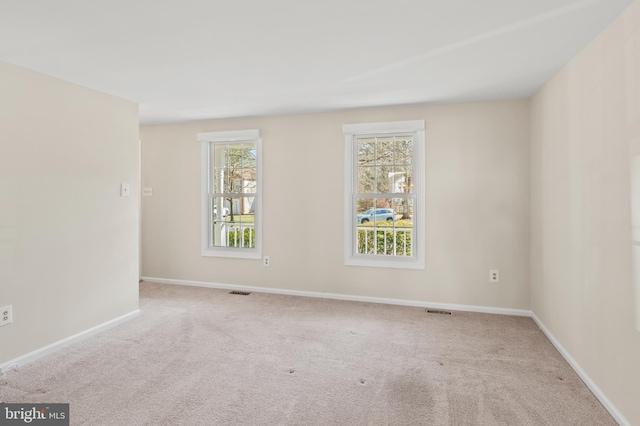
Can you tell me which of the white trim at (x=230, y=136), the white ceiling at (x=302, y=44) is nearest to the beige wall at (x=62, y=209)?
the white ceiling at (x=302, y=44)

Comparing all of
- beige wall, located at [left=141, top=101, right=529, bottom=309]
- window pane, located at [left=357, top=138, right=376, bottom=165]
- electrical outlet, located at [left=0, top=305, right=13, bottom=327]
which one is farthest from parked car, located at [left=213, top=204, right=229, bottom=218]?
electrical outlet, located at [left=0, top=305, right=13, bottom=327]

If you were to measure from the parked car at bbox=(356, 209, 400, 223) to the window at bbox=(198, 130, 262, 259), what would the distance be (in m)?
1.33

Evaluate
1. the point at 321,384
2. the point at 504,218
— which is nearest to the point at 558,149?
the point at 504,218

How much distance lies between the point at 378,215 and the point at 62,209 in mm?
3176

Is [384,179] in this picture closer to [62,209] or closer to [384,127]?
[384,127]

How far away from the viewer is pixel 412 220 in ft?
14.2

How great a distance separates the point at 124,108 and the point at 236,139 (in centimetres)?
144

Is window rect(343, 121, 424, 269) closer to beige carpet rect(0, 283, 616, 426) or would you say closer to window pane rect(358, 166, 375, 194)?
window pane rect(358, 166, 375, 194)

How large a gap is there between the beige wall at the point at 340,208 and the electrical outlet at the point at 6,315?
96.0 inches

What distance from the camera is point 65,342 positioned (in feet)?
10.2

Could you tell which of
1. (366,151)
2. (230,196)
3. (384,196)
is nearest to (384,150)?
(366,151)

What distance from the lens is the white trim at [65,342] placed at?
2.76m

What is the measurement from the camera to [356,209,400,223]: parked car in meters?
4.43

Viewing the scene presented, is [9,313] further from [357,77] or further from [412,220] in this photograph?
[412,220]
